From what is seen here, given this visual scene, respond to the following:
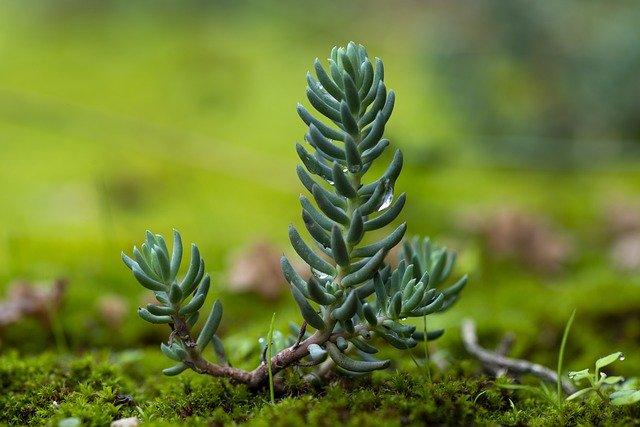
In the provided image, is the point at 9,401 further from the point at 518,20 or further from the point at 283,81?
the point at 283,81

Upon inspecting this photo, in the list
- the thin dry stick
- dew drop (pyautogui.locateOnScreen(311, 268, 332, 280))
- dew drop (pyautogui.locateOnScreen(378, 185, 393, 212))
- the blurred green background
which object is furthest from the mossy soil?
the blurred green background

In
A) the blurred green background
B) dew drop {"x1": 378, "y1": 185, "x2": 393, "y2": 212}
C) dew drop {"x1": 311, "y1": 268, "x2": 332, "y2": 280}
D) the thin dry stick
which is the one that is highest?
the blurred green background

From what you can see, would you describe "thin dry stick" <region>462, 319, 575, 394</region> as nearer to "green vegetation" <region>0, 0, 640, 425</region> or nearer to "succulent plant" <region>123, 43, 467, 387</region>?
"green vegetation" <region>0, 0, 640, 425</region>

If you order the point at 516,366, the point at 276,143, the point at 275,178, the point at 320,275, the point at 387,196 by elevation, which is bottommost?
the point at 516,366

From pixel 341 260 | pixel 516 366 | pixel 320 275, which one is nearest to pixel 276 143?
pixel 516 366

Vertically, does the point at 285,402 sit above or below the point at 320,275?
below

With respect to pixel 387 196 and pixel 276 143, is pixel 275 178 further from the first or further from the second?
pixel 387 196

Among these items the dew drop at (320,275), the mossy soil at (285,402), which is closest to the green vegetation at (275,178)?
the mossy soil at (285,402)
